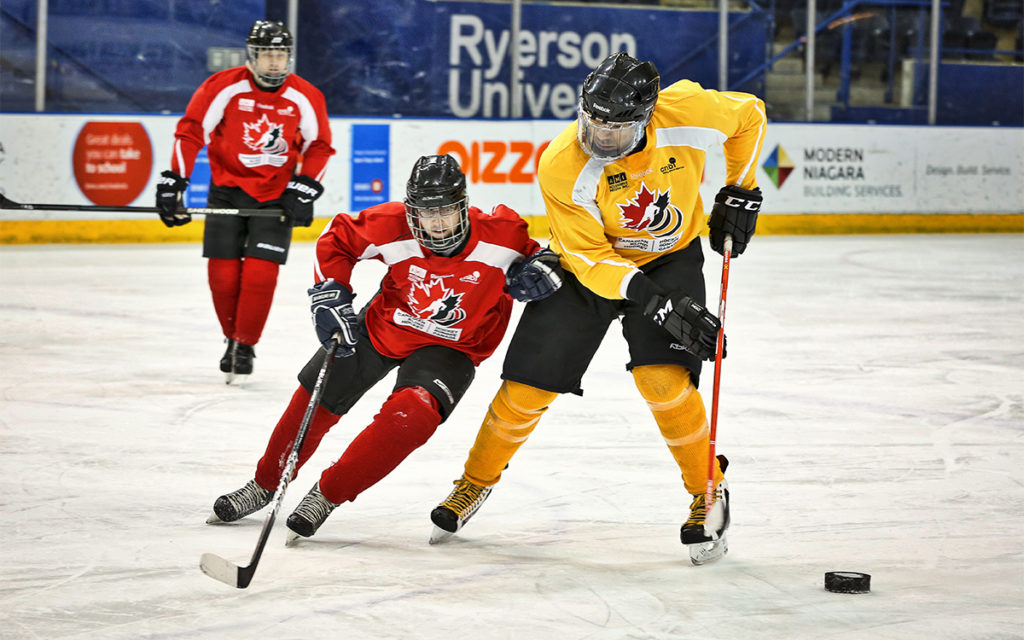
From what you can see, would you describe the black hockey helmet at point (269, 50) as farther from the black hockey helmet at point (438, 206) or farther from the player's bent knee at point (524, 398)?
the player's bent knee at point (524, 398)

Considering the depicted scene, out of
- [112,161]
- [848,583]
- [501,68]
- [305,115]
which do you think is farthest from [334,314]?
[501,68]

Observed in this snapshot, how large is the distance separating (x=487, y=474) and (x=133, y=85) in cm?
765

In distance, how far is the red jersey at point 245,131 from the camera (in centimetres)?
482

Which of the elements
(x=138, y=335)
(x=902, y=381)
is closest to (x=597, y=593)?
(x=902, y=381)

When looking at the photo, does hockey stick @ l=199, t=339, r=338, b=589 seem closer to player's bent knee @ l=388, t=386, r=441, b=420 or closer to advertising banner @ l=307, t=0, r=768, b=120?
player's bent knee @ l=388, t=386, r=441, b=420

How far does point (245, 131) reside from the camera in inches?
190

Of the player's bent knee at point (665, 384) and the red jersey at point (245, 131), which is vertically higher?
the red jersey at point (245, 131)

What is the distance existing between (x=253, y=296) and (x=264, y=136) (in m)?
0.62

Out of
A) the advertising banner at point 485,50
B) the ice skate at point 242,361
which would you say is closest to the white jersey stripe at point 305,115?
the ice skate at point 242,361

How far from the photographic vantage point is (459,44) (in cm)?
1077

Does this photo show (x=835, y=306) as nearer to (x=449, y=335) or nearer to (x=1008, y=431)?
(x=1008, y=431)

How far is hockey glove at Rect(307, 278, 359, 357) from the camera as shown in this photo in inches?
108

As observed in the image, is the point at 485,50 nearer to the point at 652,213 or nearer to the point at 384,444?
the point at 652,213

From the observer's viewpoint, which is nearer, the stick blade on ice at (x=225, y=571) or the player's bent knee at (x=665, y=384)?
the stick blade on ice at (x=225, y=571)
